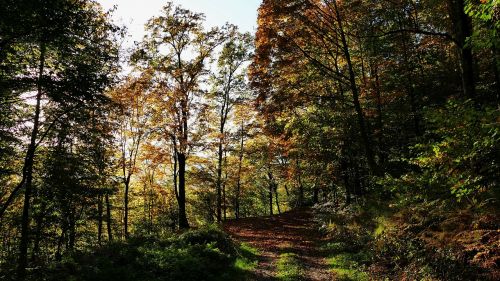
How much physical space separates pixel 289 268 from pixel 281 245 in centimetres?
511

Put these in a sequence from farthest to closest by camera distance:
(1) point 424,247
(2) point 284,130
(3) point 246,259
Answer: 1. (2) point 284,130
2. (3) point 246,259
3. (1) point 424,247

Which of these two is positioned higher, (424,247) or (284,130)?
(284,130)

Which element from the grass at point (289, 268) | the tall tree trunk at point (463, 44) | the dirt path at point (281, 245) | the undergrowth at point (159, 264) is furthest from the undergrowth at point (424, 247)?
the undergrowth at point (159, 264)

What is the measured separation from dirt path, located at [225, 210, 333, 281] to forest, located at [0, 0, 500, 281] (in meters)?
0.12

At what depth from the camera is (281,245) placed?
16531 mm

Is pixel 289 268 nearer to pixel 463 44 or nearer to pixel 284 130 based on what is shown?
pixel 463 44

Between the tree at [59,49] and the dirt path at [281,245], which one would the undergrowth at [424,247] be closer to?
the dirt path at [281,245]

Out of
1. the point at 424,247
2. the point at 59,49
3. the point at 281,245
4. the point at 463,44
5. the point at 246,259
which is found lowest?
the point at 281,245

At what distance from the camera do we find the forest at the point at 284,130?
25.0 ft

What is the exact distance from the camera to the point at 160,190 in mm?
33656

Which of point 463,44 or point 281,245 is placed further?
point 281,245

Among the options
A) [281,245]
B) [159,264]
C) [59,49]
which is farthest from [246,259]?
[59,49]

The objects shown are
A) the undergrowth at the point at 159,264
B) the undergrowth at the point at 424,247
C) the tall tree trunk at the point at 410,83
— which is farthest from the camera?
the tall tree trunk at the point at 410,83

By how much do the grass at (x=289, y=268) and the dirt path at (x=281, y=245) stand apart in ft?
0.58
